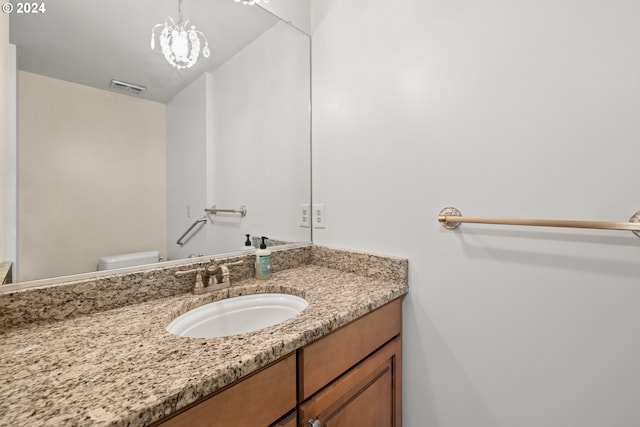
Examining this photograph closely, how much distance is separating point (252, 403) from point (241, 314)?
40cm

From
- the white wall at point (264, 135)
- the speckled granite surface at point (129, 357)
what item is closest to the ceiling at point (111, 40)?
the white wall at point (264, 135)

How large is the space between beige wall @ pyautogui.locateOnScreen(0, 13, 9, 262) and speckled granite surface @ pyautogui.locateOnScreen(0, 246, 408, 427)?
195 millimetres

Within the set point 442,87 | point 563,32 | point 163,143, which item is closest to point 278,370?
point 163,143

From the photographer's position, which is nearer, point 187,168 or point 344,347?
point 344,347

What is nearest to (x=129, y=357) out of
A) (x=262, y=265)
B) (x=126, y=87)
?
(x=262, y=265)

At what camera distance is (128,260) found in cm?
88

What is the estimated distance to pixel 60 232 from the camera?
767 mm

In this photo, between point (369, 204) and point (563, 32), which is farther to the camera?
point (369, 204)

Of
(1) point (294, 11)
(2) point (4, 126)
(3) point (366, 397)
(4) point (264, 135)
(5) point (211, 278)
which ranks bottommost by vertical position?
(3) point (366, 397)

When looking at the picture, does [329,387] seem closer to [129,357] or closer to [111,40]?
[129,357]

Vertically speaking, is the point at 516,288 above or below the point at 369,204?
below

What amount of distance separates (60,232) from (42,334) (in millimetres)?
283

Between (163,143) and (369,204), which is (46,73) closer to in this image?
(163,143)

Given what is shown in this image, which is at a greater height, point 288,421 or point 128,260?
point 128,260
